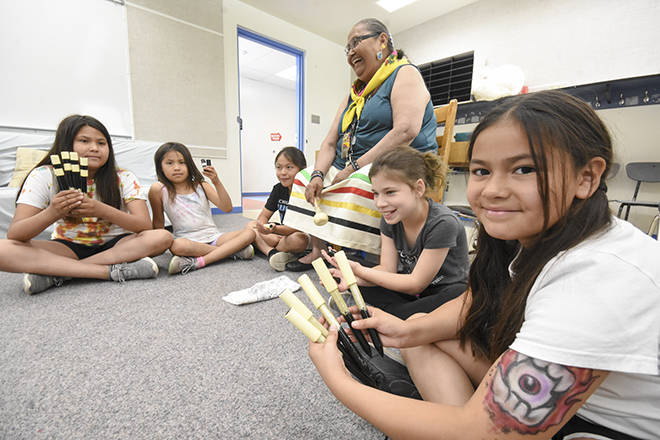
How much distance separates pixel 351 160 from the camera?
147 centimetres

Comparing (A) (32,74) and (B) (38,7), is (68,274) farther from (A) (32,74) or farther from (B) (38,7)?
(B) (38,7)

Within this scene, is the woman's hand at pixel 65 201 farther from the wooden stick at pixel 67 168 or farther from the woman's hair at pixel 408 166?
the woman's hair at pixel 408 166

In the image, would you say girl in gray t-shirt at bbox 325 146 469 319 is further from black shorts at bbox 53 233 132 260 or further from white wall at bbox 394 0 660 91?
white wall at bbox 394 0 660 91

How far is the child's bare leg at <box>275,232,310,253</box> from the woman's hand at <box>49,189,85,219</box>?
3.07ft

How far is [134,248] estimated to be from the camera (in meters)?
1.41

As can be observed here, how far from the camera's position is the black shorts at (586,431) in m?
0.37

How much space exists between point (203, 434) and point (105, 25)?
381 centimetres

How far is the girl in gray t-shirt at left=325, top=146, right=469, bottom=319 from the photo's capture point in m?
0.88

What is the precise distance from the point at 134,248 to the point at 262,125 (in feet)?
19.9

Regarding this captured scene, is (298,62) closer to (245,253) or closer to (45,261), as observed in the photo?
(245,253)

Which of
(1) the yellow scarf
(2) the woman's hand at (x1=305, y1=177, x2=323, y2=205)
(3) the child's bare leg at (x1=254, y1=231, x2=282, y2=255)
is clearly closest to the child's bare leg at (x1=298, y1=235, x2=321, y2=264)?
(3) the child's bare leg at (x1=254, y1=231, x2=282, y2=255)

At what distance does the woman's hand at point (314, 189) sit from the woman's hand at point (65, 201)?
3.13 ft

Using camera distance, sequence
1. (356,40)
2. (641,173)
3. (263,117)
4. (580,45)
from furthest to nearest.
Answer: (263,117)
(580,45)
(641,173)
(356,40)

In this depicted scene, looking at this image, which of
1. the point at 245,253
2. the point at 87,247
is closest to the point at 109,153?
the point at 87,247
